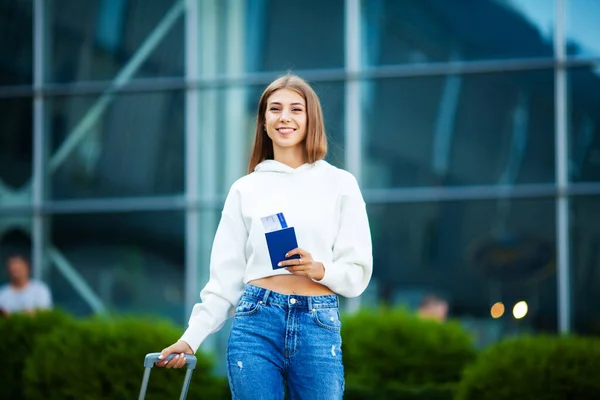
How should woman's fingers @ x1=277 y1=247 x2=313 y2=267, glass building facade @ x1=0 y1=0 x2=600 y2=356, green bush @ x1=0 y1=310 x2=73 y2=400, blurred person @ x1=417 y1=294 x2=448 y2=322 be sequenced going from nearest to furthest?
woman's fingers @ x1=277 y1=247 x2=313 y2=267 < green bush @ x1=0 y1=310 x2=73 y2=400 < blurred person @ x1=417 y1=294 x2=448 y2=322 < glass building facade @ x1=0 y1=0 x2=600 y2=356

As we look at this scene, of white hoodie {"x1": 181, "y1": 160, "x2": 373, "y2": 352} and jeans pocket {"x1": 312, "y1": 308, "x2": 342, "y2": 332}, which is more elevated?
white hoodie {"x1": 181, "y1": 160, "x2": 373, "y2": 352}

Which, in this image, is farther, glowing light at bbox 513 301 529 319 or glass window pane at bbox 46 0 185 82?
glass window pane at bbox 46 0 185 82

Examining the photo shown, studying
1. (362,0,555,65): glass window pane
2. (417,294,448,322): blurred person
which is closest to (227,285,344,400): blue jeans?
(417,294,448,322): blurred person

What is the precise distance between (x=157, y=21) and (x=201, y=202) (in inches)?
82.9

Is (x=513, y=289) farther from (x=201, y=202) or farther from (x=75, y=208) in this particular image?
(x=75, y=208)

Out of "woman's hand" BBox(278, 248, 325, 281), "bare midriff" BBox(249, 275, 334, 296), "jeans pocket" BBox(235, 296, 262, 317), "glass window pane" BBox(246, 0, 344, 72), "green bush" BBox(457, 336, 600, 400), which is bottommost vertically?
"green bush" BBox(457, 336, 600, 400)

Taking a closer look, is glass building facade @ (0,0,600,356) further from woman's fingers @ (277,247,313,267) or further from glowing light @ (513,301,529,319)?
woman's fingers @ (277,247,313,267)

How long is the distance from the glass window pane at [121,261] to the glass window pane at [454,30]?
2.99 m

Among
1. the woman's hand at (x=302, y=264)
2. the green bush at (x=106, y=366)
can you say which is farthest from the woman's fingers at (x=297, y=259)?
the green bush at (x=106, y=366)

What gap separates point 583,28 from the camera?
12.4 m

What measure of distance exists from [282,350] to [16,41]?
10.8 metres

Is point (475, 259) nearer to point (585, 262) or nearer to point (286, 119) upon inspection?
point (585, 262)

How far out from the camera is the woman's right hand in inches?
159

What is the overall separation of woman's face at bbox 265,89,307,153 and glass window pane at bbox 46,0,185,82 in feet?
30.6
